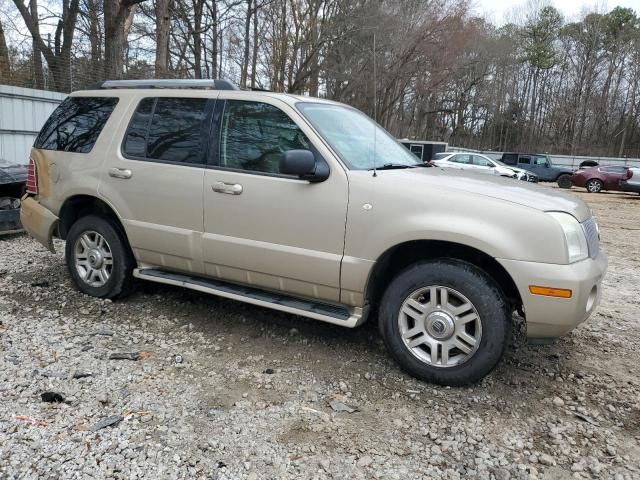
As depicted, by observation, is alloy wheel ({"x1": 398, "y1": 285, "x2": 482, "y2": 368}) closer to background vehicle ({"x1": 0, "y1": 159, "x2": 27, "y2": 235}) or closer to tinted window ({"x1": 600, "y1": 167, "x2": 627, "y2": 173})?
background vehicle ({"x1": 0, "y1": 159, "x2": 27, "y2": 235})

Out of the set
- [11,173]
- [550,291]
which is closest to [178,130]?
[550,291]

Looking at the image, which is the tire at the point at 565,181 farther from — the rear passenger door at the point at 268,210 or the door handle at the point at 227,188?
the door handle at the point at 227,188

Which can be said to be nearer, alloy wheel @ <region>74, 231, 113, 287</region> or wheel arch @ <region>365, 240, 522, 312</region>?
wheel arch @ <region>365, 240, 522, 312</region>

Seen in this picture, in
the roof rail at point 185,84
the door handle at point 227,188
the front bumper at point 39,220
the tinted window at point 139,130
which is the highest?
the roof rail at point 185,84

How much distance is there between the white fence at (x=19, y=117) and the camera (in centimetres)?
1098

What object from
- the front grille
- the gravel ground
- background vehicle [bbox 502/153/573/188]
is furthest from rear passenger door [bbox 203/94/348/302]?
background vehicle [bbox 502/153/573/188]

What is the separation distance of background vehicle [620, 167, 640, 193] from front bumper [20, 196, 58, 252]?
2043 cm

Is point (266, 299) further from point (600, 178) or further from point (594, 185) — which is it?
point (594, 185)

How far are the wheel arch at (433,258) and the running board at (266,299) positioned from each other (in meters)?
0.21

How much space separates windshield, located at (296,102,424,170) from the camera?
3684 millimetres

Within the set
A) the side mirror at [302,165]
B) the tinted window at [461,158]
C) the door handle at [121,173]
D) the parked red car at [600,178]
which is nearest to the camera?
the side mirror at [302,165]

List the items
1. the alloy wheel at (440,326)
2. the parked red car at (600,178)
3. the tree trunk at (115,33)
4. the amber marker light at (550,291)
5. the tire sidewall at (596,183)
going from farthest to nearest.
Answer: the tire sidewall at (596,183)
the parked red car at (600,178)
the tree trunk at (115,33)
the alloy wheel at (440,326)
the amber marker light at (550,291)

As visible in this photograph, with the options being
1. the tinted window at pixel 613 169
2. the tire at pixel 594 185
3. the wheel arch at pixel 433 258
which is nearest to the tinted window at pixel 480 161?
the tire at pixel 594 185

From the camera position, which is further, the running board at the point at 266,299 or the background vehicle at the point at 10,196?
the background vehicle at the point at 10,196
